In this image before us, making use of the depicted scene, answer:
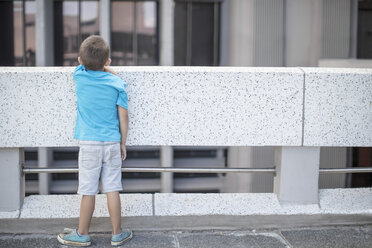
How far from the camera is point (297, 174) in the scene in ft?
12.2

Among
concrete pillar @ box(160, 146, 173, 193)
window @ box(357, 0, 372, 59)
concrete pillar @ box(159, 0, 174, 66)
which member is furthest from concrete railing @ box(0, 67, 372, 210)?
concrete pillar @ box(160, 146, 173, 193)

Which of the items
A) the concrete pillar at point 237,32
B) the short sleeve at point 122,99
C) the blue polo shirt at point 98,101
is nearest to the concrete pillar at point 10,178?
the blue polo shirt at point 98,101

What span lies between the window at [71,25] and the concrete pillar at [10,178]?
1268 centimetres

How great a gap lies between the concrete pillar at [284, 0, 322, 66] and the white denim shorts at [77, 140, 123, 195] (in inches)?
451

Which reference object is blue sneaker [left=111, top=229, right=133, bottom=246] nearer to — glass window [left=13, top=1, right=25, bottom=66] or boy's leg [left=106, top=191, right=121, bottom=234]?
boy's leg [left=106, top=191, right=121, bottom=234]

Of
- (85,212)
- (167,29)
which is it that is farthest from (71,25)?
(85,212)

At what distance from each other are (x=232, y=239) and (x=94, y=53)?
175cm

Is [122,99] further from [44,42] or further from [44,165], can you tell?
[44,165]

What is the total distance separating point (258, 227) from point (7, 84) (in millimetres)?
2345

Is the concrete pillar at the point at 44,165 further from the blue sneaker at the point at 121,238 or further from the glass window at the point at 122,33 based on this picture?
the blue sneaker at the point at 121,238

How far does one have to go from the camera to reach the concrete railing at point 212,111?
3.49 meters

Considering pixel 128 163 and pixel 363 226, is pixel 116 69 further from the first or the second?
pixel 128 163

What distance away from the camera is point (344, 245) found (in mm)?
3303

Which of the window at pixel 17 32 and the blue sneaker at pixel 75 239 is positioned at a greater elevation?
the window at pixel 17 32
